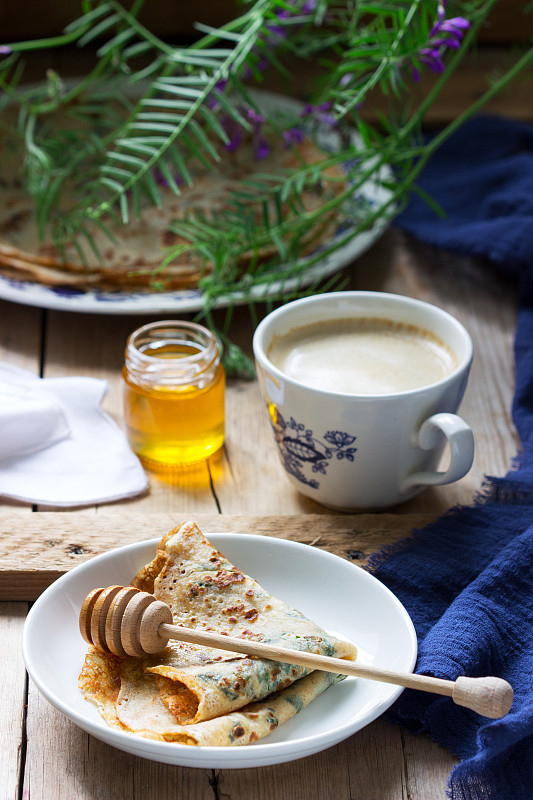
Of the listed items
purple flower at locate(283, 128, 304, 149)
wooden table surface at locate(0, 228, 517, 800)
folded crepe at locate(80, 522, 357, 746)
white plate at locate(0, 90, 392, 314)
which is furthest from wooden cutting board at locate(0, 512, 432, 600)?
purple flower at locate(283, 128, 304, 149)

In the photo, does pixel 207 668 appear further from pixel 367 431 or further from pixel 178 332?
pixel 178 332

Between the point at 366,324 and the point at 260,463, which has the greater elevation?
the point at 366,324

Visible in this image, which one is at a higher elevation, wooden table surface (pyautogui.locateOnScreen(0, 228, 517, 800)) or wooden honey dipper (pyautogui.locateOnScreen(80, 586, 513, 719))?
wooden honey dipper (pyautogui.locateOnScreen(80, 586, 513, 719))

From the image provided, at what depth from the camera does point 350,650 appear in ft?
2.50

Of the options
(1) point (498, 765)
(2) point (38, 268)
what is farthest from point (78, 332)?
(1) point (498, 765)

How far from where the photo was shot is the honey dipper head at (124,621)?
0.71 meters

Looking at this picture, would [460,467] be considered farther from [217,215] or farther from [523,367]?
[217,215]

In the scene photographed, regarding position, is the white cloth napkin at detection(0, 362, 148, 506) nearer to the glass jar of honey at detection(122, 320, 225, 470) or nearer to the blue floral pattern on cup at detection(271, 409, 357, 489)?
the glass jar of honey at detection(122, 320, 225, 470)

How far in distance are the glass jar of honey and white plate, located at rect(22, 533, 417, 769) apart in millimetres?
231

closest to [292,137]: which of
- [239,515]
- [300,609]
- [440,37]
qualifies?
[440,37]

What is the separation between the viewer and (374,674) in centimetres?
69

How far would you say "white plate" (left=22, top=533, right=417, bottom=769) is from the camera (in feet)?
2.14

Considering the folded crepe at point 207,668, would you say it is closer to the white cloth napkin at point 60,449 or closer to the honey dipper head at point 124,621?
the honey dipper head at point 124,621

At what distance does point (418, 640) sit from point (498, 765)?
14cm
